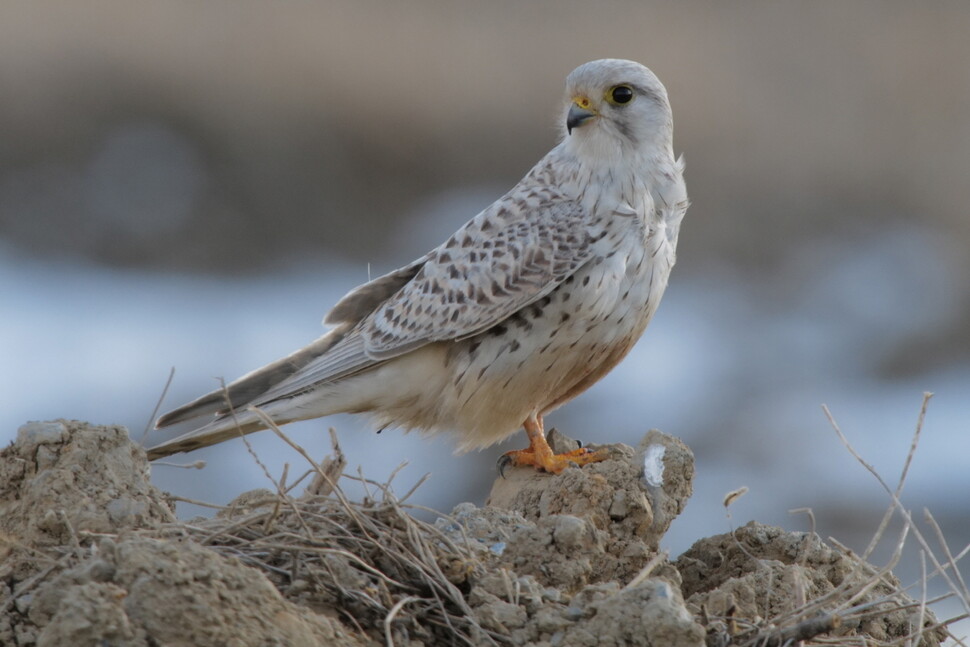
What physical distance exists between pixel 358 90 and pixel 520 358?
30.7 ft

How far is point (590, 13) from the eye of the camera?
45.6 feet

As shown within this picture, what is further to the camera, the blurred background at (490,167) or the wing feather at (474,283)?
the blurred background at (490,167)

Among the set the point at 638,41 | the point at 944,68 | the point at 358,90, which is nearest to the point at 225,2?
the point at 358,90

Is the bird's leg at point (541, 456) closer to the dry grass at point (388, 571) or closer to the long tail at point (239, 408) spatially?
the long tail at point (239, 408)

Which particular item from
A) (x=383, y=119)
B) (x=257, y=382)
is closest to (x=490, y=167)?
(x=383, y=119)

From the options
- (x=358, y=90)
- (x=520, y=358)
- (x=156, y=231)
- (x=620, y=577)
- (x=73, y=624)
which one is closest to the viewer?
(x=73, y=624)

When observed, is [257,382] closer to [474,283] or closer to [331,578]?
[474,283]

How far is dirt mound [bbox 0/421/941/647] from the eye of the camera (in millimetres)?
2699

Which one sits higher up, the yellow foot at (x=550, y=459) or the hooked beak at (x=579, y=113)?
the hooked beak at (x=579, y=113)

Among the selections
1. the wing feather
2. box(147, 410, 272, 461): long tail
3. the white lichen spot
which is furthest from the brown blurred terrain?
the white lichen spot

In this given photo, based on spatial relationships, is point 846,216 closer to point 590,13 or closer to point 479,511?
point 590,13

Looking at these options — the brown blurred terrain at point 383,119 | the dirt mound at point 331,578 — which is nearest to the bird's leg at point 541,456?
the dirt mound at point 331,578

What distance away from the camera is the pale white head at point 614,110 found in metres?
4.83

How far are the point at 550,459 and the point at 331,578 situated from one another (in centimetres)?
178
